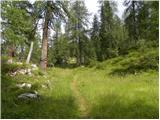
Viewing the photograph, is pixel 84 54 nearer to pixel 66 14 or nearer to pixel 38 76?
pixel 66 14

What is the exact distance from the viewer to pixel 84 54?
63406 millimetres

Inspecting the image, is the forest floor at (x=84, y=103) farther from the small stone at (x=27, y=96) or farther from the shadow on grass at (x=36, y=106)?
the small stone at (x=27, y=96)

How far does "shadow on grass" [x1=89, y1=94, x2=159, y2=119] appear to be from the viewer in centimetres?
1340

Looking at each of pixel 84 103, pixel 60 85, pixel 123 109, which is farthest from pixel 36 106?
pixel 60 85

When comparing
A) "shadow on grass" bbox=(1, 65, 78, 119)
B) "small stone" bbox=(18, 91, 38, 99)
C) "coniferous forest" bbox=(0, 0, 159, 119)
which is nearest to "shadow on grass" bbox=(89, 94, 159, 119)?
"coniferous forest" bbox=(0, 0, 159, 119)

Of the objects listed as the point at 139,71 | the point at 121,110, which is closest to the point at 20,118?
the point at 121,110

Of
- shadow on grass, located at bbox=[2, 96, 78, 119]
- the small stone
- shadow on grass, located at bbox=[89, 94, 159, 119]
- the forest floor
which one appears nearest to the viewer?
shadow on grass, located at bbox=[89, 94, 159, 119]

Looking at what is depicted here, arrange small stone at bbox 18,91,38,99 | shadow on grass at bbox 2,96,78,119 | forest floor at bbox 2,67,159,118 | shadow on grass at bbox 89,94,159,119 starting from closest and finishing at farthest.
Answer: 1. shadow on grass at bbox 89,94,159,119
2. shadow on grass at bbox 2,96,78,119
3. forest floor at bbox 2,67,159,118
4. small stone at bbox 18,91,38,99

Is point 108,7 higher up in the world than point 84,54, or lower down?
higher up

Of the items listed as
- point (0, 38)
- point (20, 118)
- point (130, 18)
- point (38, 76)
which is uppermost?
point (130, 18)

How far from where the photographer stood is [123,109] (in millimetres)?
14219

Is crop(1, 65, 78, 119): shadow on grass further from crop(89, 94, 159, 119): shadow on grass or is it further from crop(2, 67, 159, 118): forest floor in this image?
crop(89, 94, 159, 119): shadow on grass

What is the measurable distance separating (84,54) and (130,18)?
11.5 meters

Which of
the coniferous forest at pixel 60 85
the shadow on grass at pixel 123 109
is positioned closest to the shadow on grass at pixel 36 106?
the coniferous forest at pixel 60 85
